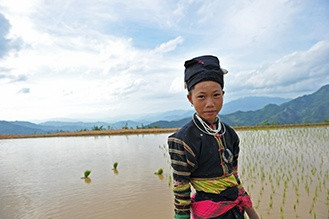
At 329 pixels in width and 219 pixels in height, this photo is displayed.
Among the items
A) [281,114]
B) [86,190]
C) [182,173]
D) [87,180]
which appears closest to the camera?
[182,173]

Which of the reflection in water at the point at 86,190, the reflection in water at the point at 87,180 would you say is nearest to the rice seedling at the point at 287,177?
the reflection in water at the point at 86,190

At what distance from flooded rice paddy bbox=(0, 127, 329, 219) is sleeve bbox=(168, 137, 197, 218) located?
267 cm

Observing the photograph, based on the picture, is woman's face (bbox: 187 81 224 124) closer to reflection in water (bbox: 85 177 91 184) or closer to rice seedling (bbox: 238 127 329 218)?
rice seedling (bbox: 238 127 329 218)

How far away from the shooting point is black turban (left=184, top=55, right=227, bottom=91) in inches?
54.6

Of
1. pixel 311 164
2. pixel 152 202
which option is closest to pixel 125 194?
pixel 152 202

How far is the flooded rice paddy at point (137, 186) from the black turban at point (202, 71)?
3.00 metres

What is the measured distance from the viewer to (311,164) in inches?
248

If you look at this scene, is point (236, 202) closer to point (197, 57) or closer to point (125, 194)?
point (197, 57)

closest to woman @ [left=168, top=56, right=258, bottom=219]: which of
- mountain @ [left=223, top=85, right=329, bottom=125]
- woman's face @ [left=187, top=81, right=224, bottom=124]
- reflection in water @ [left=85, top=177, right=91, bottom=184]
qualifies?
woman's face @ [left=187, top=81, right=224, bottom=124]

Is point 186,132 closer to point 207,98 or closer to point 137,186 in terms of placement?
point 207,98

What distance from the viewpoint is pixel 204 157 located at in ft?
4.59

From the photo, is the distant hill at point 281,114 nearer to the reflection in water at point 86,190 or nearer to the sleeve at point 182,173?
the reflection in water at point 86,190

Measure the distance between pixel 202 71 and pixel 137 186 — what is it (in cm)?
443

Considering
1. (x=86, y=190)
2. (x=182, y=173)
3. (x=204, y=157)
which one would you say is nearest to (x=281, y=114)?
(x=86, y=190)
